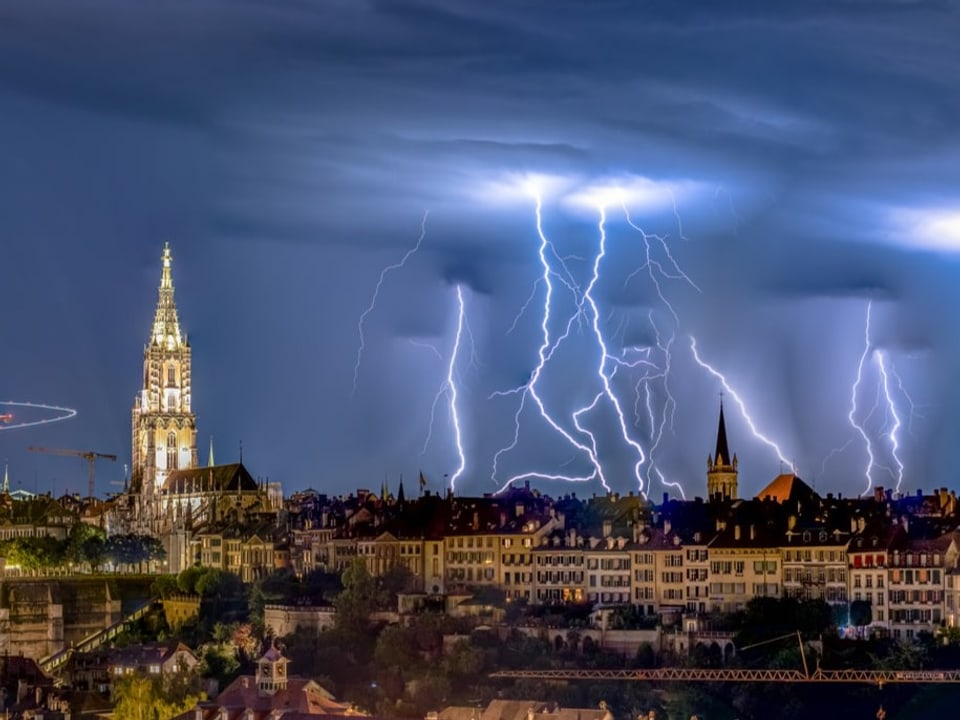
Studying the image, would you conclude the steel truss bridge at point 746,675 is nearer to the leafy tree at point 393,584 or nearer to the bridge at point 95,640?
the leafy tree at point 393,584

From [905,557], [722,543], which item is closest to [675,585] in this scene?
[722,543]

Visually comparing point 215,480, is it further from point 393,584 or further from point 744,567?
point 744,567

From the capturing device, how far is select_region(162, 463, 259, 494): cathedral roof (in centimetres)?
11206

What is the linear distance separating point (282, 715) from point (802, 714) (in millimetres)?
12631

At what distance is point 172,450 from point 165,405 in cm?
226

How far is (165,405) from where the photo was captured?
12700 cm

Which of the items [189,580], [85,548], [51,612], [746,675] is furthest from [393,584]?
[85,548]

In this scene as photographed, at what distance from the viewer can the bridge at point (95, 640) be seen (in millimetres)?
88312

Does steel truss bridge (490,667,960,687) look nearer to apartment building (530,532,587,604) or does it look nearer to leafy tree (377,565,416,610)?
apartment building (530,532,587,604)

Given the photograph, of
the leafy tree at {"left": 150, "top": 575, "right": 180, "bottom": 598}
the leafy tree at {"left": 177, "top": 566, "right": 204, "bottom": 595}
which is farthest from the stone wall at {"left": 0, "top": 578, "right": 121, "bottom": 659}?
the leafy tree at {"left": 177, "top": 566, "right": 204, "bottom": 595}

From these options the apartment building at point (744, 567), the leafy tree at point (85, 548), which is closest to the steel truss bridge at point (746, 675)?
the apartment building at point (744, 567)

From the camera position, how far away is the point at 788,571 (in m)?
76.4

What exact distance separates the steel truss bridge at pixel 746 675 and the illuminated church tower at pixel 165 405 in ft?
183

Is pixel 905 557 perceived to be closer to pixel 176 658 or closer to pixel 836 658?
pixel 836 658
